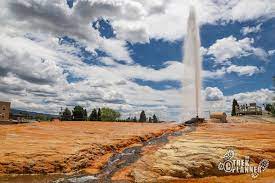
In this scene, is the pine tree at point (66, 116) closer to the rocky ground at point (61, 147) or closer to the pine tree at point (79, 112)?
the pine tree at point (79, 112)

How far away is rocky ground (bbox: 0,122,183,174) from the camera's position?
2058cm

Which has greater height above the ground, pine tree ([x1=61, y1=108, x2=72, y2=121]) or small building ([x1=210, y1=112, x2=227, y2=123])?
pine tree ([x1=61, y1=108, x2=72, y2=121])

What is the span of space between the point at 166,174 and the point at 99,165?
4.71 m

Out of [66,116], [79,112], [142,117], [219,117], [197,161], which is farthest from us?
[142,117]

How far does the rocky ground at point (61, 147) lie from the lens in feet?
67.5

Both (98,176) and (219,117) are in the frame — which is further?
(219,117)

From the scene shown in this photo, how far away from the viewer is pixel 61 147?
74.8 ft

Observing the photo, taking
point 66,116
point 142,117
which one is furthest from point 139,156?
point 142,117

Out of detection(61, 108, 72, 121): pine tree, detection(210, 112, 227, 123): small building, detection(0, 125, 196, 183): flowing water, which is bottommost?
detection(0, 125, 196, 183): flowing water

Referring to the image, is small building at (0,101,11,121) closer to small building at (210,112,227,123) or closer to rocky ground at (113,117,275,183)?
small building at (210,112,227,123)

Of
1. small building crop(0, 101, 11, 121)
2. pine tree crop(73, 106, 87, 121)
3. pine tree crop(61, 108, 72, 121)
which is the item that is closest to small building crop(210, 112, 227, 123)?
pine tree crop(61, 108, 72, 121)

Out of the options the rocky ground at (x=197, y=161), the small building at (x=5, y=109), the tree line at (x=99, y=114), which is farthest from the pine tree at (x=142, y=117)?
the rocky ground at (x=197, y=161)

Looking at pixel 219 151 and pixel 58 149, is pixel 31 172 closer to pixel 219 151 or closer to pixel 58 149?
pixel 58 149

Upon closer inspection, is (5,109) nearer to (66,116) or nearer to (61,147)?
(66,116)
